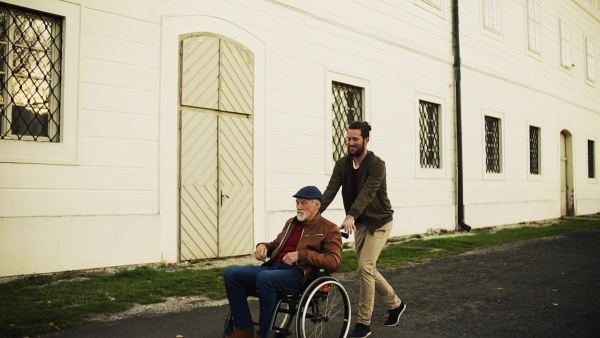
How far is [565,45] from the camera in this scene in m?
22.8

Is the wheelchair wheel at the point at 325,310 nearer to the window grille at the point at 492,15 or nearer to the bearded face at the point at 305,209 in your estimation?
the bearded face at the point at 305,209

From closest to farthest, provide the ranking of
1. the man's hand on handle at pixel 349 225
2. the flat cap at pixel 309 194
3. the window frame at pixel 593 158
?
the flat cap at pixel 309 194
the man's hand on handle at pixel 349 225
the window frame at pixel 593 158

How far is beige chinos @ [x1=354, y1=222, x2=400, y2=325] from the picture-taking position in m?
5.06

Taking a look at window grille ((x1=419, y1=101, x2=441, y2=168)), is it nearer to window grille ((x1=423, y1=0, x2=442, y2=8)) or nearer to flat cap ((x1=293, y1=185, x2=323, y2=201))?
window grille ((x1=423, y1=0, x2=442, y2=8))

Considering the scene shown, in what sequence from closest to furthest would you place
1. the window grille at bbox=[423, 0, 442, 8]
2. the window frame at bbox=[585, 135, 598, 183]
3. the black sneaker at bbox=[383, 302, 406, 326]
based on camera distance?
the black sneaker at bbox=[383, 302, 406, 326], the window grille at bbox=[423, 0, 442, 8], the window frame at bbox=[585, 135, 598, 183]

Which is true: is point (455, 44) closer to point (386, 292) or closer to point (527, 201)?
point (527, 201)

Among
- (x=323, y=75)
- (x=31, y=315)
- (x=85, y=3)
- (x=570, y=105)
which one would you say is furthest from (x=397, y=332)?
(x=570, y=105)

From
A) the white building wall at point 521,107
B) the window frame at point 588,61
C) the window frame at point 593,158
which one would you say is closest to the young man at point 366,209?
the white building wall at point 521,107

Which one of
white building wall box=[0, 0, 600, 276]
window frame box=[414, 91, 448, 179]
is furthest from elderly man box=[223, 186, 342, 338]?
window frame box=[414, 91, 448, 179]

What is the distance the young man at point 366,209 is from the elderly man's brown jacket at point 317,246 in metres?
0.51

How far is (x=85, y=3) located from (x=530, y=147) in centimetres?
1637

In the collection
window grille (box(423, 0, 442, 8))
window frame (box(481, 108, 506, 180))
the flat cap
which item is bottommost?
the flat cap

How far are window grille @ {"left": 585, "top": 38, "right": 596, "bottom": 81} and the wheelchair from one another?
79.0 feet

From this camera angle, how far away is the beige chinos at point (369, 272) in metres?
5.06
